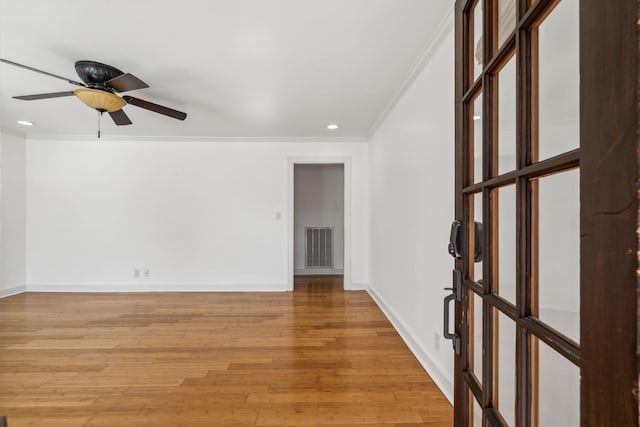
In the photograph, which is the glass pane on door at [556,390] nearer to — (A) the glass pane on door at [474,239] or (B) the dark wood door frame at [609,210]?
(B) the dark wood door frame at [609,210]

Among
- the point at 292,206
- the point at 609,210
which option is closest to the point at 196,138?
the point at 292,206

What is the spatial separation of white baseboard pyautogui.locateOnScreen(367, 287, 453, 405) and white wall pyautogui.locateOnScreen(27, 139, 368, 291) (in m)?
1.56

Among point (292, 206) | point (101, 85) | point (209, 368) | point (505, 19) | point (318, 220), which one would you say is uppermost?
point (101, 85)

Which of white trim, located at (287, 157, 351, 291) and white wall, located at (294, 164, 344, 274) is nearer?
white trim, located at (287, 157, 351, 291)

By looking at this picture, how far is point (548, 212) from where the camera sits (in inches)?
24.1

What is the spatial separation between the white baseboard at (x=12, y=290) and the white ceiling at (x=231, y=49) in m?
2.51

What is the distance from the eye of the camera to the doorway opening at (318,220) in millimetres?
5613

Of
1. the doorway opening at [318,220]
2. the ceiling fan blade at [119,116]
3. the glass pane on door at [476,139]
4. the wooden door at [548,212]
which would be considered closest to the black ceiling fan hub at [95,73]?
the ceiling fan blade at [119,116]

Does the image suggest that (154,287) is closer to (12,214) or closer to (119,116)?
(12,214)

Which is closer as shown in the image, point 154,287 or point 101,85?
point 101,85

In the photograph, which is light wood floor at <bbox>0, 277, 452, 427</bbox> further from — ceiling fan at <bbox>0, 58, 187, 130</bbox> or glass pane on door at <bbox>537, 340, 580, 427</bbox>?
ceiling fan at <bbox>0, 58, 187, 130</bbox>

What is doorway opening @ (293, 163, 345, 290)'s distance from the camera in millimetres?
5613

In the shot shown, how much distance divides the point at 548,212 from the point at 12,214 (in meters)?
5.94

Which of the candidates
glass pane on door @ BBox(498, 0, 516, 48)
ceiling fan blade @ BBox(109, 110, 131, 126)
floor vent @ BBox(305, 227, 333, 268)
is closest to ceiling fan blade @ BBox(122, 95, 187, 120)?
ceiling fan blade @ BBox(109, 110, 131, 126)
